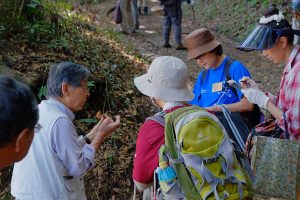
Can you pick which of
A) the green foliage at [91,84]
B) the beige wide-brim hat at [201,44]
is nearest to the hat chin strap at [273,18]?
the beige wide-brim hat at [201,44]

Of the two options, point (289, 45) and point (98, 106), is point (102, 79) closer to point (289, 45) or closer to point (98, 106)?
point (98, 106)

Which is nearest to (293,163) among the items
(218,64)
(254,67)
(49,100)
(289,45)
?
(289,45)

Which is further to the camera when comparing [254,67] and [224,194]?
[254,67]

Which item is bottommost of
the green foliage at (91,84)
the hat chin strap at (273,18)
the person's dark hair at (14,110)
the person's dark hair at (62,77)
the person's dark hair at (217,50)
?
the green foliage at (91,84)

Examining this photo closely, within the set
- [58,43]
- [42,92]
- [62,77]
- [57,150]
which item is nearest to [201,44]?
[62,77]

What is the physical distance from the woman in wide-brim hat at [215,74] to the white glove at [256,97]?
11.7 inches

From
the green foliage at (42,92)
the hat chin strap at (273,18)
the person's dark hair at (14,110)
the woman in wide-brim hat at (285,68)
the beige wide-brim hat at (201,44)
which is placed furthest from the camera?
the green foliage at (42,92)

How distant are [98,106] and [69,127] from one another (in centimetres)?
284

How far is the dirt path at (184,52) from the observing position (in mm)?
8336

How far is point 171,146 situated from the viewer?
7.64ft

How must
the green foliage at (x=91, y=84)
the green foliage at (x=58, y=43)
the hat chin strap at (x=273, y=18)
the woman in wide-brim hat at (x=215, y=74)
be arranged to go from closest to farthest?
the hat chin strap at (x=273, y=18) < the woman in wide-brim hat at (x=215, y=74) < the green foliage at (x=91, y=84) < the green foliage at (x=58, y=43)

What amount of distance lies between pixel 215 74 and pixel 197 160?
157 centimetres

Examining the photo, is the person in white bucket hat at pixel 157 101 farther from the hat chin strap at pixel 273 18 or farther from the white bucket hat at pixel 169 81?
the hat chin strap at pixel 273 18

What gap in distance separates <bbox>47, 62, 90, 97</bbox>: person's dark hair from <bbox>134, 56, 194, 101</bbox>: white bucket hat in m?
0.52
